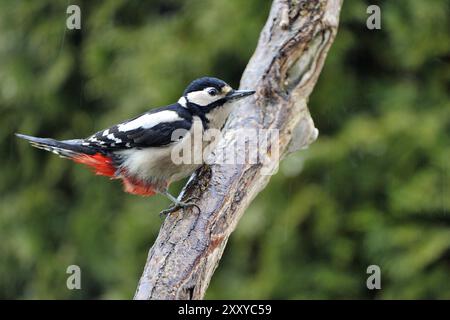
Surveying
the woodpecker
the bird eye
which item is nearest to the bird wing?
the woodpecker

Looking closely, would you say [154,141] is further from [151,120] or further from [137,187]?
[137,187]

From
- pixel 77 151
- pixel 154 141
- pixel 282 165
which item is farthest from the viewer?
pixel 282 165

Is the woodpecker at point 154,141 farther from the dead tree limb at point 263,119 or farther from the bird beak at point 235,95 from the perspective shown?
the dead tree limb at point 263,119

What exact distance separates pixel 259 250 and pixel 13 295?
268cm

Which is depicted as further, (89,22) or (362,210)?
(89,22)

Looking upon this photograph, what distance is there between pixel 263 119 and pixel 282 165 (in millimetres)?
1108

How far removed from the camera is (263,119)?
12.1 feet

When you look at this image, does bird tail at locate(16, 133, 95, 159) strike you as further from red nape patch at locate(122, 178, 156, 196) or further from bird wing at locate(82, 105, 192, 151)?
red nape patch at locate(122, 178, 156, 196)

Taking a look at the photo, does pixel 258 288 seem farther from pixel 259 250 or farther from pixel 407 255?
pixel 407 255

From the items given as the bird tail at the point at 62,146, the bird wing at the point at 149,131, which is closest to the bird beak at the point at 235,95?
the bird wing at the point at 149,131

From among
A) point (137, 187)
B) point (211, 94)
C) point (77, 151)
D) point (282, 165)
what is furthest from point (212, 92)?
point (282, 165)

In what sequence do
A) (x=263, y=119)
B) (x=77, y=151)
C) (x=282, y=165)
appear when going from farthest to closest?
(x=282, y=165)
(x=263, y=119)
(x=77, y=151)

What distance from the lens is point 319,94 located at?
16.1 feet

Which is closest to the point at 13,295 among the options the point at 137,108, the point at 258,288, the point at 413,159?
the point at 137,108
